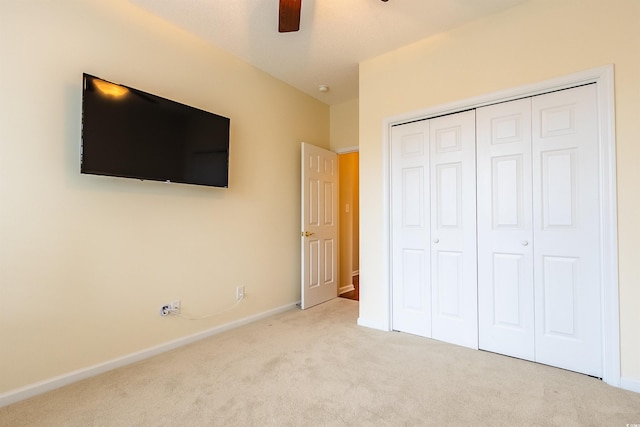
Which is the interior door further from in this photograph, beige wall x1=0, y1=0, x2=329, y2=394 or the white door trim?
the white door trim

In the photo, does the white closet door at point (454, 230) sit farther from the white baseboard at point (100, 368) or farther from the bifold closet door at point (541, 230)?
the white baseboard at point (100, 368)

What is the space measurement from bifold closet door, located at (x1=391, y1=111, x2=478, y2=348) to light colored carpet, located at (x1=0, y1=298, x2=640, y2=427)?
306mm

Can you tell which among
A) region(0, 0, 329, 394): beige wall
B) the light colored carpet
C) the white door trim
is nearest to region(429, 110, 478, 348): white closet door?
the light colored carpet

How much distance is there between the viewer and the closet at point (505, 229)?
208cm

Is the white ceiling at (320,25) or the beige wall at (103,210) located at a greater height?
the white ceiling at (320,25)

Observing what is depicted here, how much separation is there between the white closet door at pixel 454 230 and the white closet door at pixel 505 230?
0.22ft

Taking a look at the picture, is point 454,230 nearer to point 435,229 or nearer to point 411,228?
point 435,229

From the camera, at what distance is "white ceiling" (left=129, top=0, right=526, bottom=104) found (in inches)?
90.7

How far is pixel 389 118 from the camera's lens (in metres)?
2.95

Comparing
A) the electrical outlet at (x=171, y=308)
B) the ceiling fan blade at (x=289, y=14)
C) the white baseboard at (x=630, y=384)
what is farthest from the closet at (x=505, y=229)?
the electrical outlet at (x=171, y=308)

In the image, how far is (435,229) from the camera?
2721 millimetres

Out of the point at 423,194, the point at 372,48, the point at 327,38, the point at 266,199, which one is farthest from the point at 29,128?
the point at 423,194

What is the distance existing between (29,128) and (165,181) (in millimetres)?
822

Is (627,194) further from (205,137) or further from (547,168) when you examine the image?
(205,137)
